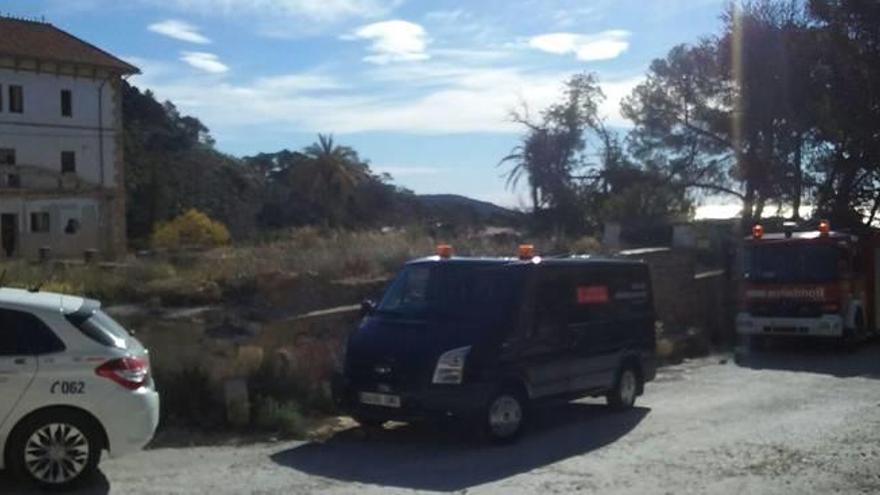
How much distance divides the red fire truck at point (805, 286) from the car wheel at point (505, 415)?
41.6 ft

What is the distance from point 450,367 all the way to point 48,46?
2164 inches

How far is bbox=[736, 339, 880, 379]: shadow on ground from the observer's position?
20484 millimetres

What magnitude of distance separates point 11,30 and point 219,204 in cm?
1948

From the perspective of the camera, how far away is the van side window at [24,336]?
9.23 metres

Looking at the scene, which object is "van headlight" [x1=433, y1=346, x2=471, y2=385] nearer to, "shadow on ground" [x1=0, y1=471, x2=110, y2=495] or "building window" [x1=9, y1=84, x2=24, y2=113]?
"shadow on ground" [x1=0, y1=471, x2=110, y2=495]

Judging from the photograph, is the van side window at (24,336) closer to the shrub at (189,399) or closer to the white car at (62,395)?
the white car at (62,395)

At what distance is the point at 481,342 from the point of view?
11.9 metres

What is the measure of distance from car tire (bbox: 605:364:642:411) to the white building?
4466 centimetres

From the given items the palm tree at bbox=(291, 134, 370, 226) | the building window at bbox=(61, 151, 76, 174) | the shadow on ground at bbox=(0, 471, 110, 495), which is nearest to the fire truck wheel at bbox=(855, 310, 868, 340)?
the shadow on ground at bbox=(0, 471, 110, 495)

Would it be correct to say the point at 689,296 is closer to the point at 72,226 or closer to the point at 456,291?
the point at 456,291

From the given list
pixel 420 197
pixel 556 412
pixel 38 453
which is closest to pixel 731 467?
pixel 556 412

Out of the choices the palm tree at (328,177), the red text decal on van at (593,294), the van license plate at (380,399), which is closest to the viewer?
the van license plate at (380,399)

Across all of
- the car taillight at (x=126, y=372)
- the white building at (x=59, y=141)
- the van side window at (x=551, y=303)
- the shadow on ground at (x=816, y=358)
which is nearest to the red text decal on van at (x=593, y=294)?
the van side window at (x=551, y=303)

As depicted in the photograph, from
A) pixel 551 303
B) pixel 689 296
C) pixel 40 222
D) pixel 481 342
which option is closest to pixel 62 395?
pixel 481 342
